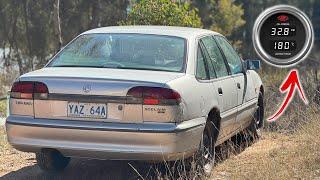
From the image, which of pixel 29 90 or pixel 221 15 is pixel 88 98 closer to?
pixel 29 90

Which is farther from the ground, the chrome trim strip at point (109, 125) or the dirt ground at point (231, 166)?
the chrome trim strip at point (109, 125)

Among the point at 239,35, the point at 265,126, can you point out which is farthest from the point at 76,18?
the point at 265,126

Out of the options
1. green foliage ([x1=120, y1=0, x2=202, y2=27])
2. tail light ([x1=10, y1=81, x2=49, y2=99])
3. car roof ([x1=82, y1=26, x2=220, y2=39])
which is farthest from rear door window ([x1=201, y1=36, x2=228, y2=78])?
green foliage ([x1=120, y1=0, x2=202, y2=27])

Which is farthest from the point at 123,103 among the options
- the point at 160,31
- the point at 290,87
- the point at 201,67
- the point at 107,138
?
the point at 290,87

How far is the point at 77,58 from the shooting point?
5.52m

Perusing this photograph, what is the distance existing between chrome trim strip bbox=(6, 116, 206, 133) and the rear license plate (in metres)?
0.06

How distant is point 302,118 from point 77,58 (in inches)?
155

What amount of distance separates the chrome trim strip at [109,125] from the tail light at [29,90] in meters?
0.20

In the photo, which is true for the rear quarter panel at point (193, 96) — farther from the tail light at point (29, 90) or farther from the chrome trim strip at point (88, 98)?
the tail light at point (29, 90)

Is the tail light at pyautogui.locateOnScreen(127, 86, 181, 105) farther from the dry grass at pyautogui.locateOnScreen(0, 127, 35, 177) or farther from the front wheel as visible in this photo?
the dry grass at pyautogui.locateOnScreen(0, 127, 35, 177)

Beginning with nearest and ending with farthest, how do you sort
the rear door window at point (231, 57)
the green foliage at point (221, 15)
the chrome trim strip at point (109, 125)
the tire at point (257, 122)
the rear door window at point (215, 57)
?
the chrome trim strip at point (109, 125) → the rear door window at point (215, 57) → the rear door window at point (231, 57) → the tire at point (257, 122) → the green foliage at point (221, 15)

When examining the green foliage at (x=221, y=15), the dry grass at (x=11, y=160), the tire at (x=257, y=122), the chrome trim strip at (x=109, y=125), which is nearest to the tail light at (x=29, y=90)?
the chrome trim strip at (x=109, y=125)
